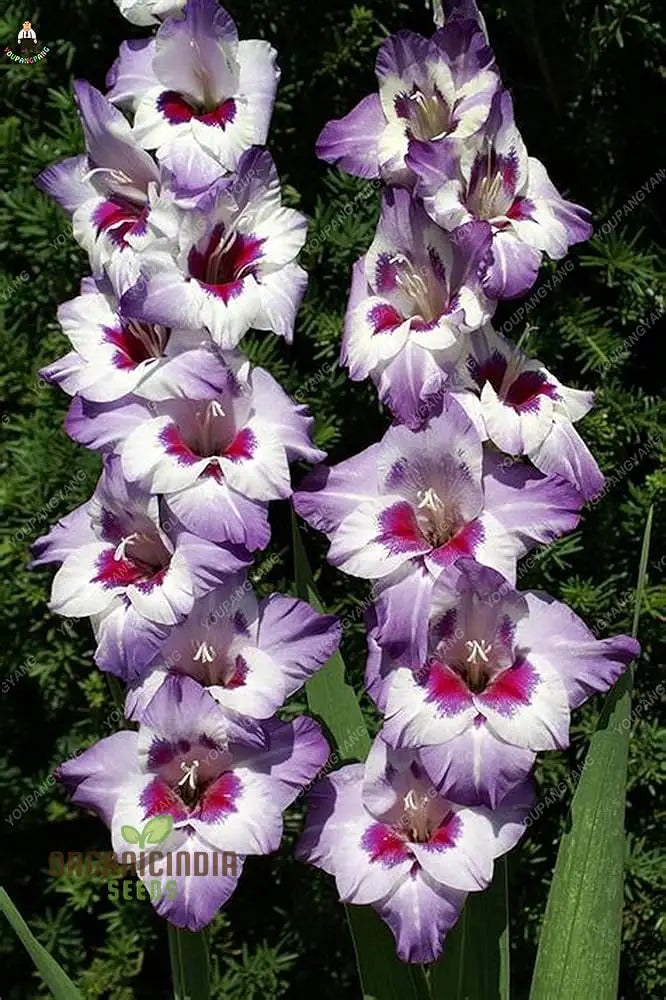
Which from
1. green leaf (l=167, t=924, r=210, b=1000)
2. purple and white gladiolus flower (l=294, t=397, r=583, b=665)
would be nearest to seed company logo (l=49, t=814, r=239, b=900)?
green leaf (l=167, t=924, r=210, b=1000)

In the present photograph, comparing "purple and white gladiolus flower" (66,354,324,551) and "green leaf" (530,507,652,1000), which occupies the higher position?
"purple and white gladiolus flower" (66,354,324,551)

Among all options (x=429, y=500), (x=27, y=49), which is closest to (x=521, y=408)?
(x=429, y=500)

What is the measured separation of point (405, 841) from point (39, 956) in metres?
0.37

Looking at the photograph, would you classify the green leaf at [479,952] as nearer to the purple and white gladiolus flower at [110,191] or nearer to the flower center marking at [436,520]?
the flower center marking at [436,520]

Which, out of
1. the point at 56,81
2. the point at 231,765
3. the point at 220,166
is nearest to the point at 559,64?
the point at 56,81

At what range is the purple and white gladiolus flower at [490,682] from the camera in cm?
111

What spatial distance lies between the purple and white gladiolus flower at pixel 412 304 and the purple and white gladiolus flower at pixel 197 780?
30 cm

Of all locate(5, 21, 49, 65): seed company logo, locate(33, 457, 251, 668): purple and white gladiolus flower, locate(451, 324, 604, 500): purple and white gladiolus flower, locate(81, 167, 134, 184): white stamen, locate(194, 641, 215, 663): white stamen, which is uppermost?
locate(81, 167, 134, 184): white stamen

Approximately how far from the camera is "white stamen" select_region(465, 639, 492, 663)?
116cm

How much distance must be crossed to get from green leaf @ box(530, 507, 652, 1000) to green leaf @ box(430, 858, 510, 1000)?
5cm

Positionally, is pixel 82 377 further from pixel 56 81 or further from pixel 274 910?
pixel 274 910

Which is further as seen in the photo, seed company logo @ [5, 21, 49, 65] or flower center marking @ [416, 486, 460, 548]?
seed company logo @ [5, 21, 49, 65]

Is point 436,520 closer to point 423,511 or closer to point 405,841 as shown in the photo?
point 423,511

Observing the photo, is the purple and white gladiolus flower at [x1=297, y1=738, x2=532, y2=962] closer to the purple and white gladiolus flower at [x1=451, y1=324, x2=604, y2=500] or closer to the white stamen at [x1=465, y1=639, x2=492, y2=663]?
the white stamen at [x1=465, y1=639, x2=492, y2=663]
